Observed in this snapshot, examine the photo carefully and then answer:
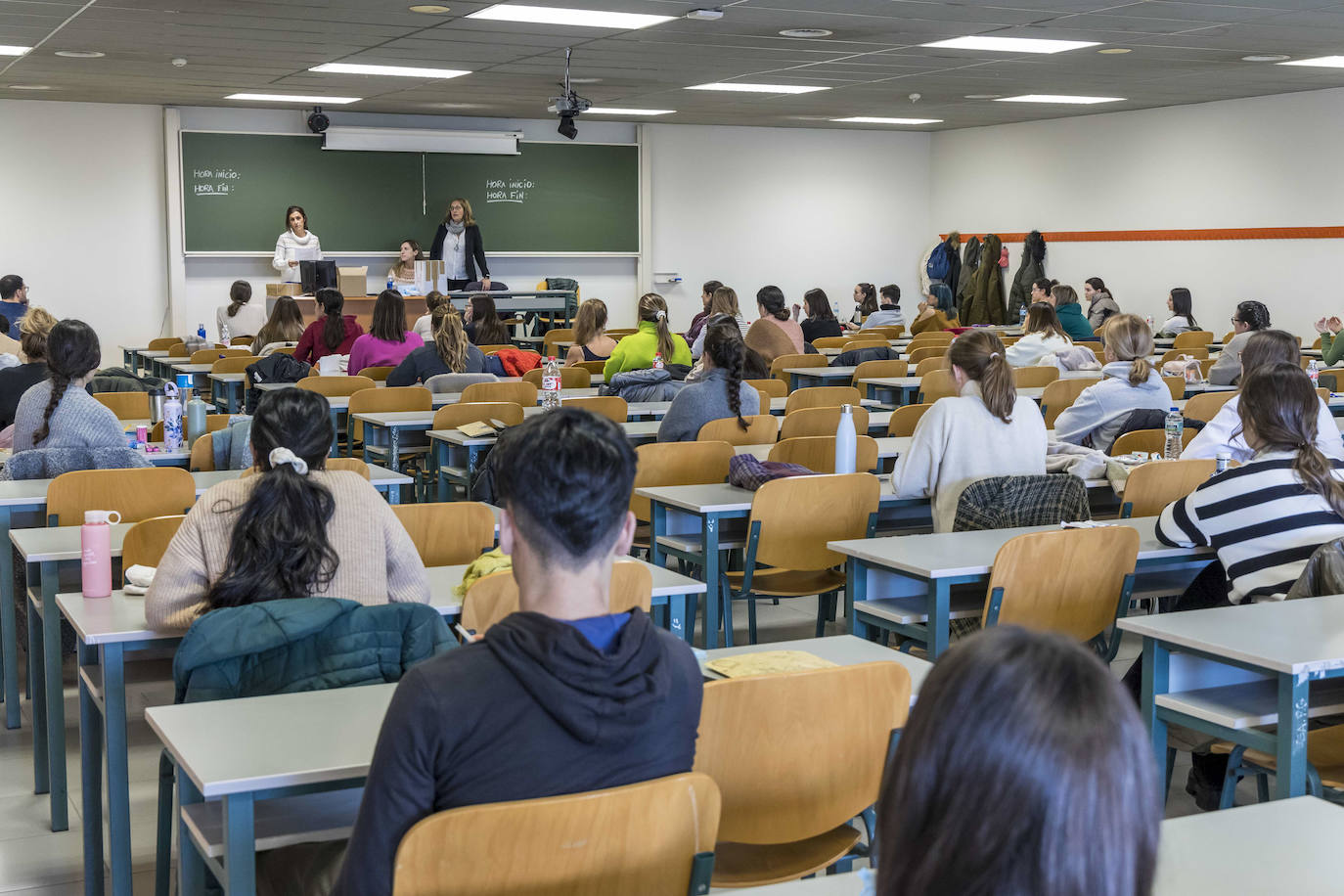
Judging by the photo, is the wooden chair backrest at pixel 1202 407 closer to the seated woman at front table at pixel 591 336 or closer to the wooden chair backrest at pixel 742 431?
the wooden chair backrest at pixel 742 431

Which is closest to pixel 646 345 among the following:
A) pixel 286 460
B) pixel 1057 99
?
pixel 286 460

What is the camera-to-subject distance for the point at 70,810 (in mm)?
3539

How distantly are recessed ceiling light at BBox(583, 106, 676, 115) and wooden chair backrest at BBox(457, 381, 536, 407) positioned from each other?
7214 millimetres

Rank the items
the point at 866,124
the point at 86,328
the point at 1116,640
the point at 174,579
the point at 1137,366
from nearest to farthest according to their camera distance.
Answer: the point at 174,579, the point at 1116,640, the point at 86,328, the point at 1137,366, the point at 866,124

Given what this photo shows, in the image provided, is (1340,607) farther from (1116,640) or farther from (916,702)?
(916,702)

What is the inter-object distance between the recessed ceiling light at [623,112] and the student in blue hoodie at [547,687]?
1243cm

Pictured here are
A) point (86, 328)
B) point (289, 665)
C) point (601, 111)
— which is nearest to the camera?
point (289, 665)

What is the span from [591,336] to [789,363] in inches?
59.3

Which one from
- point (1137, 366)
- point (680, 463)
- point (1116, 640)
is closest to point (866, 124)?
point (1137, 366)

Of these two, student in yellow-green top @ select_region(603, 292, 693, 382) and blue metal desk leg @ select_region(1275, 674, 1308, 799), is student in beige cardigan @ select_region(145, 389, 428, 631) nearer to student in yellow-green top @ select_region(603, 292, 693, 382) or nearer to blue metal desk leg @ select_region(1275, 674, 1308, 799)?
blue metal desk leg @ select_region(1275, 674, 1308, 799)

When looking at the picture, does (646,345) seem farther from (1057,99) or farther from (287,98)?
(1057,99)

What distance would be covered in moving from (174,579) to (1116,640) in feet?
8.00

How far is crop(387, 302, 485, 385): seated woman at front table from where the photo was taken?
296 inches

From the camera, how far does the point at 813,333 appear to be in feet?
36.5
